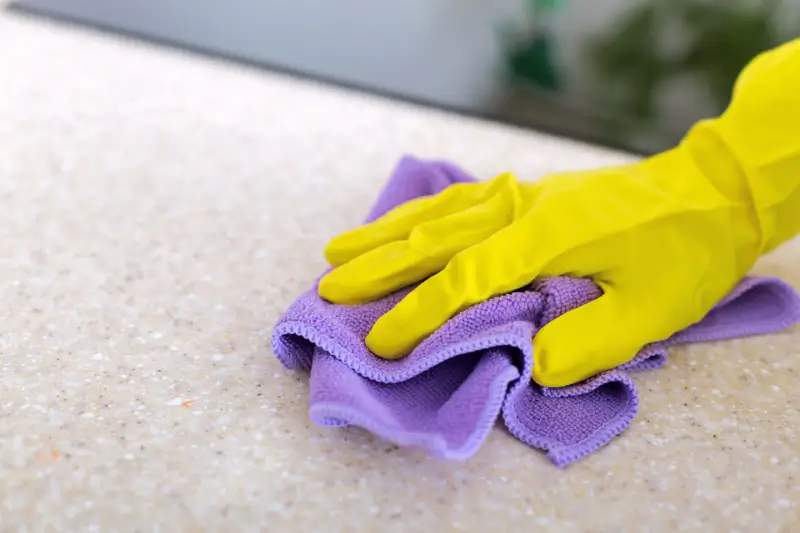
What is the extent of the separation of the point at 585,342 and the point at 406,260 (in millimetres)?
136

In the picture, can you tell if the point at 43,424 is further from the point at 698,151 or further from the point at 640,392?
the point at 698,151

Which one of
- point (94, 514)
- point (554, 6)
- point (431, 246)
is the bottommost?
point (94, 514)

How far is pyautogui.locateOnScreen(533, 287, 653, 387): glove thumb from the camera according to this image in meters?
0.49

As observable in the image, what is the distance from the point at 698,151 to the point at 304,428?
0.37 m

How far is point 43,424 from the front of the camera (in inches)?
18.6

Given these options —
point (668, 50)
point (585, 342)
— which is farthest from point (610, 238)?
point (668, 50)

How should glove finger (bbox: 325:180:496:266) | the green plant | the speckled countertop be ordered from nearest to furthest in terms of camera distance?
1. the speckled countertop
2. glove finger (bbox: 325:180:496:266)
3. the green plant

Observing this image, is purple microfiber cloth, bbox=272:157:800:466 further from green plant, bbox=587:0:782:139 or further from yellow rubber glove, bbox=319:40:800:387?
green plant, bbox=587:0:782:139

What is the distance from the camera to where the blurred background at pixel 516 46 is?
38.8 inches

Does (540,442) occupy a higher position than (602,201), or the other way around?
(602,201)

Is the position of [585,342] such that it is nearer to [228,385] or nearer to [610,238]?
[610,238]

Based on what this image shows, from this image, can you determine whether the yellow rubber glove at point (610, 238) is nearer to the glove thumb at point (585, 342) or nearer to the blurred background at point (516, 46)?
the glove thumb at point (585, 342)

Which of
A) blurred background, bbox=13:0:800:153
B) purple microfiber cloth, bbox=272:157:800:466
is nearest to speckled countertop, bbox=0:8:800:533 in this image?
purple microfiber cloth, bbox=272:157:800:466

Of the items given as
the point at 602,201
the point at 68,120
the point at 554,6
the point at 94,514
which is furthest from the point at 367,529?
the point at 554,6
